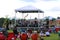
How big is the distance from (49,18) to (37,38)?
72.6ft

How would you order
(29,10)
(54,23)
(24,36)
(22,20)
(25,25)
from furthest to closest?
(54,23)
(22,20)
(25,25)
(29,10)
(24,36)

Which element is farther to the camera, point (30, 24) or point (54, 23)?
point (54, 23)

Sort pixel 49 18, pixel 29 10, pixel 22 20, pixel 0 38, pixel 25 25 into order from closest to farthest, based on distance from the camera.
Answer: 1. pixel 0 38
2. pixel 29 10
3. pixel 25 25
4. pixel 22 20
5. pixel 49 18

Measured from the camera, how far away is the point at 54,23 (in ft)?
140

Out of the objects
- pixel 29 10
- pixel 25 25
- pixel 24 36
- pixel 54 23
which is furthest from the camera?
pixel 54 23

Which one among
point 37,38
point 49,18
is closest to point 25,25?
point 49,18

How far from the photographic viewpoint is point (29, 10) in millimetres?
32188

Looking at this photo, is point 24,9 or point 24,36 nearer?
point 24,36

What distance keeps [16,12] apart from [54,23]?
10.8 m

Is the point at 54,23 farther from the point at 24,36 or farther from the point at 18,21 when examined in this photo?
the point at 24,36

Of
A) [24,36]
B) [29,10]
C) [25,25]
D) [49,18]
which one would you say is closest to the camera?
[24,36]

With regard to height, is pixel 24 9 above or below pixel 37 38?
above

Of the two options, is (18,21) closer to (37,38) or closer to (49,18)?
(49,18)

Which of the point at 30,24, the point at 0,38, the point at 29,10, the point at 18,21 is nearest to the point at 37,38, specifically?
the point at 0,38
